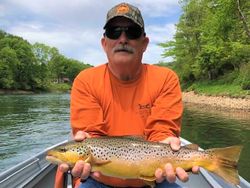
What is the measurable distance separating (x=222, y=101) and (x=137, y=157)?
3622 centimetres

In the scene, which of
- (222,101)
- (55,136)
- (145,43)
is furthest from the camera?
(222,101)

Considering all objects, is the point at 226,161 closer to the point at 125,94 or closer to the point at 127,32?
the point at 125,94

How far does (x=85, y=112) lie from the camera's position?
12.2 ft

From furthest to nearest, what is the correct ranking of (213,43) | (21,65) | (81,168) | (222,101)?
(21,65), (213,43), (222,101), (81,168)

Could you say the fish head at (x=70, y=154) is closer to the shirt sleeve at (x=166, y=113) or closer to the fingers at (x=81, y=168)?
the fingers at (x=81, y=168)

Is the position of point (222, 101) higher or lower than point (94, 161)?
lower

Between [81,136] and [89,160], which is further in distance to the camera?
[81,136]

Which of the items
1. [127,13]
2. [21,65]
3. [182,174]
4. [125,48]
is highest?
[21,65]

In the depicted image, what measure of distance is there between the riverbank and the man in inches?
1153

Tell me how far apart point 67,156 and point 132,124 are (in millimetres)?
798

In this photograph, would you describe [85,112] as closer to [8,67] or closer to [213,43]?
[213,43]

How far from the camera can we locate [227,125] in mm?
22094

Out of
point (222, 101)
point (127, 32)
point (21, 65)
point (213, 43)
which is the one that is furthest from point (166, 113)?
point (21, 65)

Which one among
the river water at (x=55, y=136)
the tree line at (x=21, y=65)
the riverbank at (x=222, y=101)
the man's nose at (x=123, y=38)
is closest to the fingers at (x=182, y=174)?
the man's nose at (x=123, y=38)
